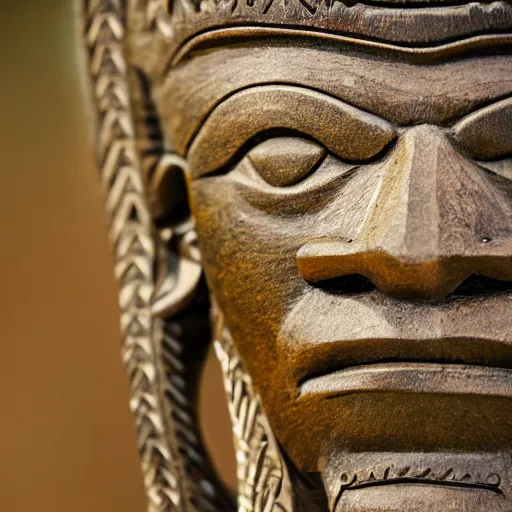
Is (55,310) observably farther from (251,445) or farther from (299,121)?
(299,121)

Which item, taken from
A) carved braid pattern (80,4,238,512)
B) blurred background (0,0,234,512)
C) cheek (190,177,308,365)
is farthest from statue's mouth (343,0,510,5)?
blurred background (0,0,234,512)

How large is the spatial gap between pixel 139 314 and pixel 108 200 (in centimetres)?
14

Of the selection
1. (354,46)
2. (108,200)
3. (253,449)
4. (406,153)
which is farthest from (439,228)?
(108,200)

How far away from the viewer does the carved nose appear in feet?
2.85

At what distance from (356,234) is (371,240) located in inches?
0.9

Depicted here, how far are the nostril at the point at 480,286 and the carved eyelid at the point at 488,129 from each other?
4.7 inches

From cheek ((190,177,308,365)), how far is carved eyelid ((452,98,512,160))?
172 millimetres

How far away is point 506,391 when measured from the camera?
0.87 meters

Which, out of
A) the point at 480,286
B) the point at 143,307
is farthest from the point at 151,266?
the point at 480,286

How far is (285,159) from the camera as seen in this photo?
95 cm

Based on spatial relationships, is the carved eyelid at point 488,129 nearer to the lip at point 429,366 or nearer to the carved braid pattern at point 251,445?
the lip at point 429,366

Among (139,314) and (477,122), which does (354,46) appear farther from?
(139,314)

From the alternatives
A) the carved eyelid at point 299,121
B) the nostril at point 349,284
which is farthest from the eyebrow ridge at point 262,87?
the nostril at point 349,284

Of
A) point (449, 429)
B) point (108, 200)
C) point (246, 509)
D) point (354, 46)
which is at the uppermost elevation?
point (354, 46)
